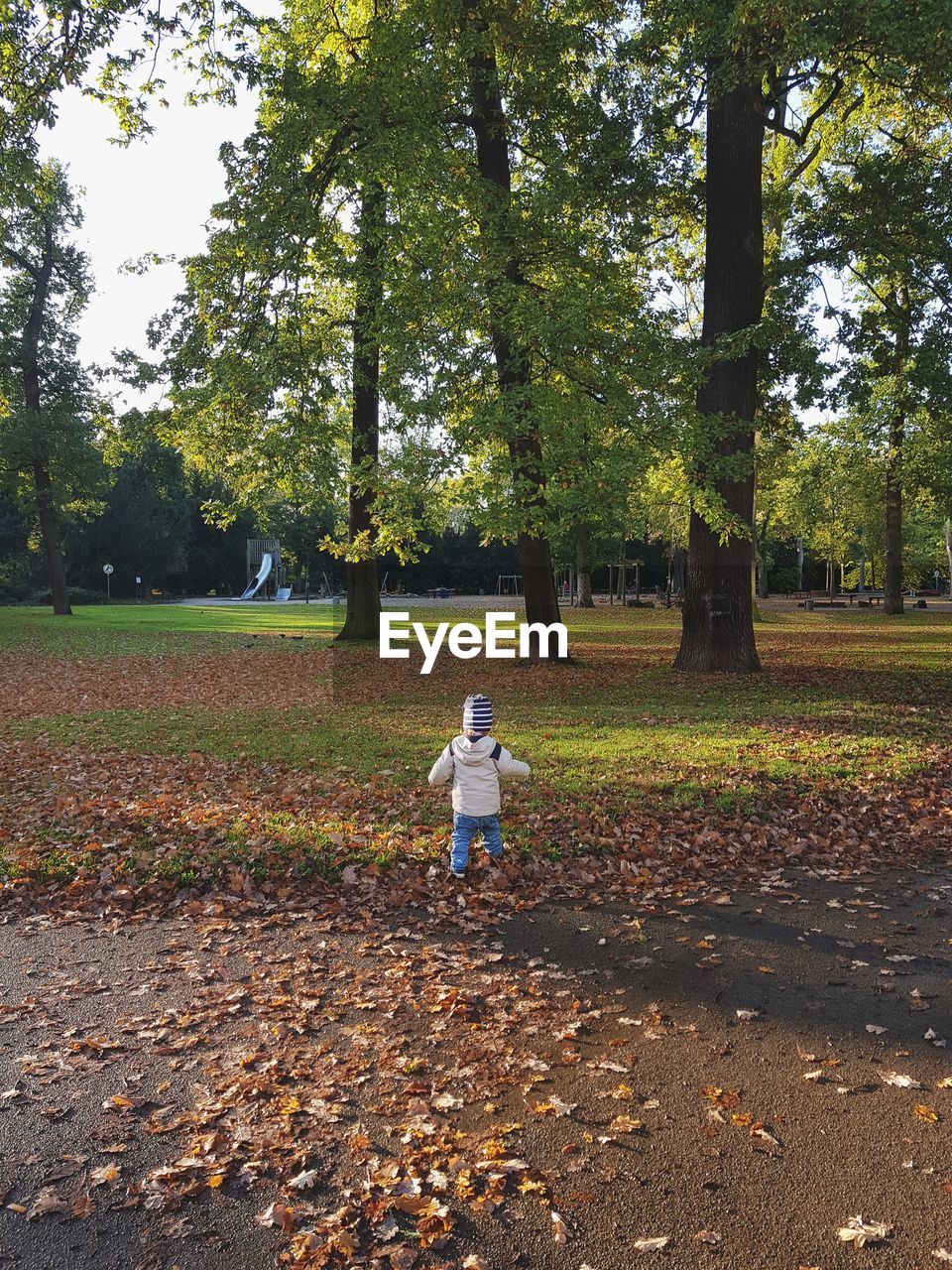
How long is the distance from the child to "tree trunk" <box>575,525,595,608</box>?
4046 centimetres

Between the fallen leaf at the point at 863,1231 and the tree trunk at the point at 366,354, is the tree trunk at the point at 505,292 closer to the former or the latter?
the tree trunk at the point at 366,354

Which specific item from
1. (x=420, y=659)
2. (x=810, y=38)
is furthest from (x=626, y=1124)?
(x=420, y=659)

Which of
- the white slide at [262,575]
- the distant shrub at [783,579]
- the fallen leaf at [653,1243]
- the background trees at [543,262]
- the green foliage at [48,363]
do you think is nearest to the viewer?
the fallen leaf at [653,1243]

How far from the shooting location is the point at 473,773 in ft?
23.1

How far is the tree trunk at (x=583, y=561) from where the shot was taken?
159 ft

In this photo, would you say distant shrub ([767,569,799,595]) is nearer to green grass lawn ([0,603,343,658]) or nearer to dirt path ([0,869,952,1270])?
green grass lawn ([0,603,343,658])

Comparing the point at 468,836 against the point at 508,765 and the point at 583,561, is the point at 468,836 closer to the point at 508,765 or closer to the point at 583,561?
the point at 508,765

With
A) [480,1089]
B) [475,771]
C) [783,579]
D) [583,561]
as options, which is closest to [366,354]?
[475,771]

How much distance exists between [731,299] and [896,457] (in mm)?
10587

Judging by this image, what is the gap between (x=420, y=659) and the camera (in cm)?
2225

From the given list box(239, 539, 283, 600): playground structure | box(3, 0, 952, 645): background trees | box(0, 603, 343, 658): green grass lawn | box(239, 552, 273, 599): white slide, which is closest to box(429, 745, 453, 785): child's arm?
box(3, 0, 952, 645): background trees

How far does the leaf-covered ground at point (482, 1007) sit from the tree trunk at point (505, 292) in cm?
476

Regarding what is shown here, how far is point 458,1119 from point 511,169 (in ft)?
68.6

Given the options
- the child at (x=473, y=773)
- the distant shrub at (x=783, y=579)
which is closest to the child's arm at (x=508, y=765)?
the child at (x=473, y=773)
